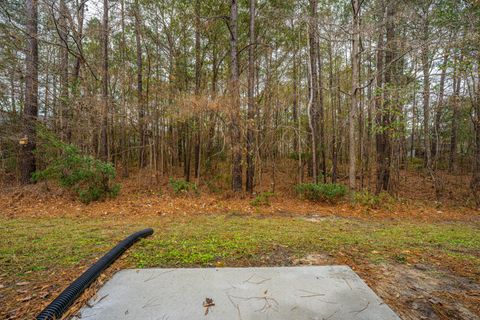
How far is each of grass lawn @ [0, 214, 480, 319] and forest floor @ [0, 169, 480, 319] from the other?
0.01 m

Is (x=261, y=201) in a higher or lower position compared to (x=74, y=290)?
lower

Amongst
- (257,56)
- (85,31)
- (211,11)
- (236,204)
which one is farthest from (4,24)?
(236,204)

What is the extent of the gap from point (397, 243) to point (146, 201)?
5.53m

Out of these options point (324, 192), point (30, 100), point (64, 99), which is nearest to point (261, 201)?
point (324, 192)

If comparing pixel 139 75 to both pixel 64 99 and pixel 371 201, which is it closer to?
pixel 64 99

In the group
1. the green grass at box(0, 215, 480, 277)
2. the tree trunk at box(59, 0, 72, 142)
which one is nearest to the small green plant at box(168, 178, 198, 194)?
the green grass at box(0, 215, 480, 277)

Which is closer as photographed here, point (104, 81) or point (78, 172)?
point (78, 172)

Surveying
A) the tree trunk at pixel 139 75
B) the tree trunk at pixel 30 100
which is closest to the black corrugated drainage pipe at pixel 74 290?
the tree trunk at pixel 139 75

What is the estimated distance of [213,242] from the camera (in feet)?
9.00

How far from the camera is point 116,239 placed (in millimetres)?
2867

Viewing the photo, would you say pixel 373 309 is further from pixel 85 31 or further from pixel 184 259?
pixel 85 31

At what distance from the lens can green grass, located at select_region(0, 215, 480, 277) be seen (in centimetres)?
224

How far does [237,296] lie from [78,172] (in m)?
5.72

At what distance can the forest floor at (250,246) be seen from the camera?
1.68 meters
